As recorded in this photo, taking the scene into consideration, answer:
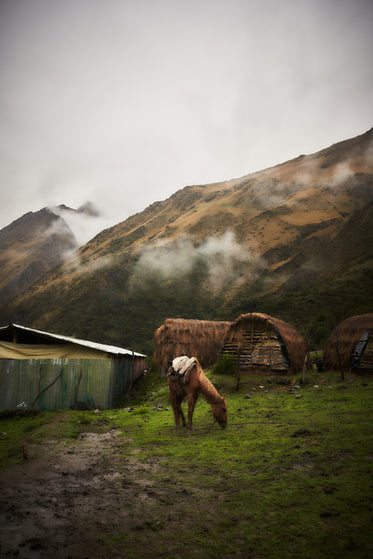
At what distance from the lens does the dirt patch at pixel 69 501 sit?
315 cm

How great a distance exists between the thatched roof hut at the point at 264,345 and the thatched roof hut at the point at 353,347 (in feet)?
6.07

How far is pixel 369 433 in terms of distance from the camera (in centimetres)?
639

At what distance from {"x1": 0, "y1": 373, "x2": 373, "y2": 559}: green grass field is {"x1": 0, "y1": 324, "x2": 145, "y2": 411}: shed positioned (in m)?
1.36

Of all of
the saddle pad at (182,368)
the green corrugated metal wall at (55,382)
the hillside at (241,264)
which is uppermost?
the hillside at (241,264)

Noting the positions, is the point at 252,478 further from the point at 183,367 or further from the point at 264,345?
the point at 264,345

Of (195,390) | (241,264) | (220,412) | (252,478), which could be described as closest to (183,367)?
(195,390)

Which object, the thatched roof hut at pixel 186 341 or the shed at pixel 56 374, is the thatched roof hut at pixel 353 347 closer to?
the thatched roof hut at pixel 186 341

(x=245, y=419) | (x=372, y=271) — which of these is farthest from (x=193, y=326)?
(x=372, y=271)

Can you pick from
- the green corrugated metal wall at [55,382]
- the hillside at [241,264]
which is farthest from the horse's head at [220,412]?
the hillside at [241,264]

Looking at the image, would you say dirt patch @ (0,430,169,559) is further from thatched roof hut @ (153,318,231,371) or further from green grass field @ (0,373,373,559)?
thatched roof hut @ (153,318,231,371)

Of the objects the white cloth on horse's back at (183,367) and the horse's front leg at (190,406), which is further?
the white cloth on horse's back at (183,367)

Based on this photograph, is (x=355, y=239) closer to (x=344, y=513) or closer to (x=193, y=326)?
(x=193, y=326)

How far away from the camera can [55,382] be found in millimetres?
12461

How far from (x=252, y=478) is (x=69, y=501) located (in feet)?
8.92
